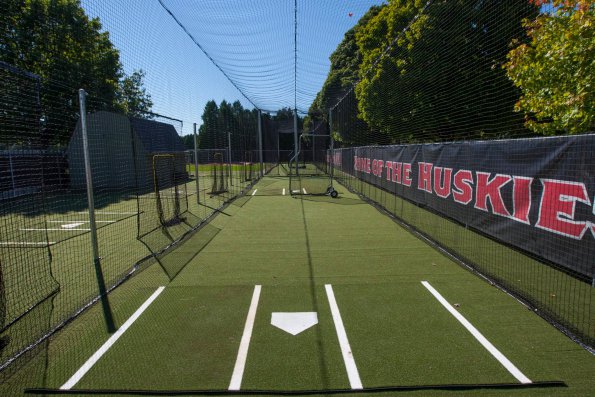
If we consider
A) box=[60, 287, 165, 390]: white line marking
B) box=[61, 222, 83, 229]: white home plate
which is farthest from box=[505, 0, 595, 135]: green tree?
box=[61, 222, 83, 229]: white home plate

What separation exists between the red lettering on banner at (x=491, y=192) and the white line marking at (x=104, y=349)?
4.78 metres

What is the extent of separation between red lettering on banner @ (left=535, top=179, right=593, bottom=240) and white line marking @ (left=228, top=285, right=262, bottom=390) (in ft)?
11.7

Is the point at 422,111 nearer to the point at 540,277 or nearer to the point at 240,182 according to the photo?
the point at 540,277

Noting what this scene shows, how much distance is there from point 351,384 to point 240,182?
17065 millimetres

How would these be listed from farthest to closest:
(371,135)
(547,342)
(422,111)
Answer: (371,135) < (422,111) < (547,342)

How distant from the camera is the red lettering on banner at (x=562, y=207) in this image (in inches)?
144

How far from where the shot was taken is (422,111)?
10.1 metres

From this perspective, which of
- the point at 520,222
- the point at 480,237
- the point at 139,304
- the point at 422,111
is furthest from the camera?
the point at 422,111

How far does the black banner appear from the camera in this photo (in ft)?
12.0

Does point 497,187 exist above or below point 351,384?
above

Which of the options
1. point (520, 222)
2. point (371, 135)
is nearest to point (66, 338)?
point (520, 222)

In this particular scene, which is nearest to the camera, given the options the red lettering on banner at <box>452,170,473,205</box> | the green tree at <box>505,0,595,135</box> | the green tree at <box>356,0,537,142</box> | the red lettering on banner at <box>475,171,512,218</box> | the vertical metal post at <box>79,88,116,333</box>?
the vertical metal post at <box>79,88,116,333</box>

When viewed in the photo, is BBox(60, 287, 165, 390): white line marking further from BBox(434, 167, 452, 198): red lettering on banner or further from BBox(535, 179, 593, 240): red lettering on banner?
BBox(434, 167, 452, 198): red lettering on banner

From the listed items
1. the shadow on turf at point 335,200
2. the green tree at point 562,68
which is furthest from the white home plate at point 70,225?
the green tree at point 562,68
